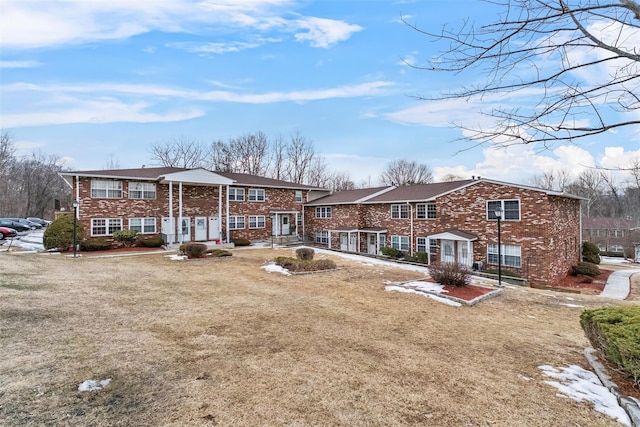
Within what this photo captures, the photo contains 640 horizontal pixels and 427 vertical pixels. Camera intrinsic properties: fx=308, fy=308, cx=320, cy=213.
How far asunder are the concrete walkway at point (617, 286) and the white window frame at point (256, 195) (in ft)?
80.7

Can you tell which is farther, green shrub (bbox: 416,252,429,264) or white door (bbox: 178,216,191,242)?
white door (bbox: 178,216,191,242)

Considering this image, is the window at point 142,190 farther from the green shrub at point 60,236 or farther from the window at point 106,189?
the green shrub at point 60,236

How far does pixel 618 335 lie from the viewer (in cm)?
450

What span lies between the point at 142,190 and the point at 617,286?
32.5 metres

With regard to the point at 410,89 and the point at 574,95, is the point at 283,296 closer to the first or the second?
the point at 410,89

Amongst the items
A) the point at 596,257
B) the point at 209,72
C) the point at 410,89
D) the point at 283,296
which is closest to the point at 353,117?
the point at 209,72

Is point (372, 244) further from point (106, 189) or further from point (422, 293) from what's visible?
point (106, 189)

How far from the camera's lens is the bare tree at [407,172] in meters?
54.9

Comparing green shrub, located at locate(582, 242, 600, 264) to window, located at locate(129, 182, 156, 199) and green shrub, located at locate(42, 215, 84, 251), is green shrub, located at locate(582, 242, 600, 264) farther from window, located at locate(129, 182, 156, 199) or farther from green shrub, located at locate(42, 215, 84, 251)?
green shrub, located at locate(42, 215, 84, 251)

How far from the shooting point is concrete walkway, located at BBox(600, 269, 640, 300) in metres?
16.2

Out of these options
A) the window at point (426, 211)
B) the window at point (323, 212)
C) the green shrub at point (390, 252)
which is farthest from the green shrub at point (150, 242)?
the window at point (426, 211)

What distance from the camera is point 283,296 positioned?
987cm

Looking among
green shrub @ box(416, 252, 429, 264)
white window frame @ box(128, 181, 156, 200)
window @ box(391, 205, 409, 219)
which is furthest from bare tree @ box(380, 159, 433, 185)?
white window frame @ box(128, 181, 156, 200)

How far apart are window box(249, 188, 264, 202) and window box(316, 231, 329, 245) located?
6.46 m
